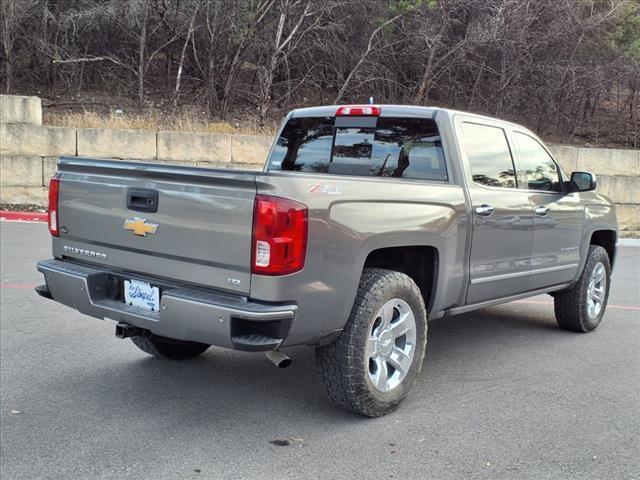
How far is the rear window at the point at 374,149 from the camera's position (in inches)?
185

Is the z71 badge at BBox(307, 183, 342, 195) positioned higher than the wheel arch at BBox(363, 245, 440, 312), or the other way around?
the z71 badge at BBox(307, 183, 342, 195)

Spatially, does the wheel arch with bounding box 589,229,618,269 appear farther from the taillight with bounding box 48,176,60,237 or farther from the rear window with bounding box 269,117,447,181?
the taillight with bounding box 48,176,60,237

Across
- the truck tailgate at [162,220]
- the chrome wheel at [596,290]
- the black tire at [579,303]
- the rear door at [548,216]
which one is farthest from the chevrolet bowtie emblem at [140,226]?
the chrome wheel at [596,290]

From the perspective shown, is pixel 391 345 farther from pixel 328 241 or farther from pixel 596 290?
pixel 596 290

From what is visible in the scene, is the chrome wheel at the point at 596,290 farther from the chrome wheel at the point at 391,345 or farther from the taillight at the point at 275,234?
the taillight at the point at 275,234

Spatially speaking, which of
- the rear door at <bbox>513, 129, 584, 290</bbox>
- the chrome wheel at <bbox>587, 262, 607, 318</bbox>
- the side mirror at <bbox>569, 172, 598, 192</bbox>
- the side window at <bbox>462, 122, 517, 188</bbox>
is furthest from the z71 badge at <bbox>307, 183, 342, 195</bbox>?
the chrome wheel at <bbox>587, 262, 607, 318</bbox>

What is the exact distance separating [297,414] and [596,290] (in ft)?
12.8

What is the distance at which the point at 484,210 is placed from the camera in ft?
15.4

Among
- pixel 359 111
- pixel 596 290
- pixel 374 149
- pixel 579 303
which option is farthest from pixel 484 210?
pixel 596 290

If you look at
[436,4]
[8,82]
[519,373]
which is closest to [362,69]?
[436,4]

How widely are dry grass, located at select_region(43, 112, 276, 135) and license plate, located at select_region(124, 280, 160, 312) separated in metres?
12.8

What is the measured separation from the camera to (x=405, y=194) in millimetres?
4059

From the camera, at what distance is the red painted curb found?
1327 centimetres

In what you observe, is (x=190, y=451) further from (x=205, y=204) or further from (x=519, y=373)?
(x=519, y=373)
